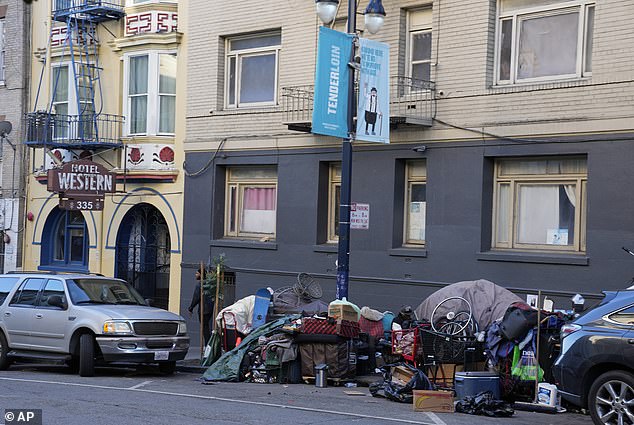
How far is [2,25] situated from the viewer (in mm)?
28031

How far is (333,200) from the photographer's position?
20688 mm

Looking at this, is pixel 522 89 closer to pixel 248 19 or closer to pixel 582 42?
pixel 582 42

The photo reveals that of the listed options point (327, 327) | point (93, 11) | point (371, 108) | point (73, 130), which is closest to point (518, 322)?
point (327, 327)

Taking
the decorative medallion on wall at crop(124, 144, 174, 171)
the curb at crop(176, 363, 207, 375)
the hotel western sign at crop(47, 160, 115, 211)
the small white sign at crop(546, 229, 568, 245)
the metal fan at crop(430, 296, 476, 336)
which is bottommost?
the curb at crop(176, 363, 207, 375)

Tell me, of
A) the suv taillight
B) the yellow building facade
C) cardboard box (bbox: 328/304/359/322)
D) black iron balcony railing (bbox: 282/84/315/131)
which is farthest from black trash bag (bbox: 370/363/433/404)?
the yellow building facade

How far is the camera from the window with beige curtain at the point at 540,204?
1667 cm

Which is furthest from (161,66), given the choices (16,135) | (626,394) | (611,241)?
(626,394)

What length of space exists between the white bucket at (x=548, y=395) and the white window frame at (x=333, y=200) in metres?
7.99

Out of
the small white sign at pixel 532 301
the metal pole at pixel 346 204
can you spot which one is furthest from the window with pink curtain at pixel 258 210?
the small white sign at pixel 532 301

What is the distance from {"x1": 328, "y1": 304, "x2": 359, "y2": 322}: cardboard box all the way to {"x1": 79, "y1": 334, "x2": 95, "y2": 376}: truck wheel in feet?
13.3

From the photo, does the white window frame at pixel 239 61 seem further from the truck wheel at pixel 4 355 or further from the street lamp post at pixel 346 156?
the truck wheel at pixel 4 355

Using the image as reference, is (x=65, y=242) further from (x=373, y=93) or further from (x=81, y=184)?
(x=373, y=93)

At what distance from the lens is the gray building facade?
52.9 ft

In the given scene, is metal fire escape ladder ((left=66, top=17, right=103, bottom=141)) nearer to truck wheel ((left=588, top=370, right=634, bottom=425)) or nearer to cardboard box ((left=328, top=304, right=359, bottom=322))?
cardboard box ((left=328, top=304, right=359, bottom=322))
